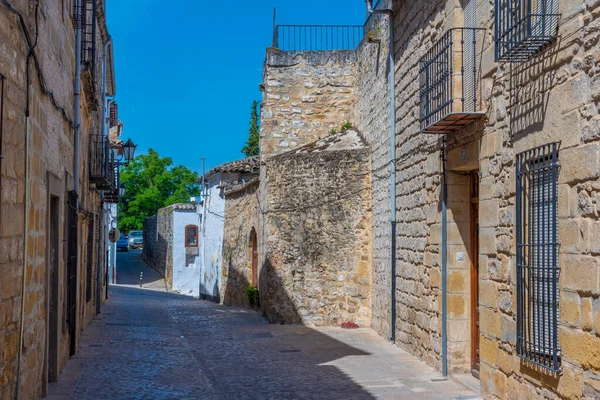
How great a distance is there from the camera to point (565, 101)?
5.39 metres

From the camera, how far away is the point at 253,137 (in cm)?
4909

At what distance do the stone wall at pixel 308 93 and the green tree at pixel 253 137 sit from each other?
102 ft

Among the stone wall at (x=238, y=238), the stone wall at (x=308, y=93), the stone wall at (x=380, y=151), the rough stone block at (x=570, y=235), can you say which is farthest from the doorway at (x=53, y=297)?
the stone wall at (x=308, y=93)

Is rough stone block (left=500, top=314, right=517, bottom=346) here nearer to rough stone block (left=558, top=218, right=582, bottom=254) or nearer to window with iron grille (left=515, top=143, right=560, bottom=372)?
window with iron grille (left=515, top=143, right=560, bottom=372)

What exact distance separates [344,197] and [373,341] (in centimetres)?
317

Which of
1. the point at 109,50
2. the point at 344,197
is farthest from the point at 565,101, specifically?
the point at 109,50

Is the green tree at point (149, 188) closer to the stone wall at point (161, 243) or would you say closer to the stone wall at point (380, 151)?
the stone wall at point (161, 243)

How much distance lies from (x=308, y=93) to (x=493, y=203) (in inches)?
389

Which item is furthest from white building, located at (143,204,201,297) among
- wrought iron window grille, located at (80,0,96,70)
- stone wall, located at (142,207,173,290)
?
wrought iron window grille, located at (80,0,96,70)

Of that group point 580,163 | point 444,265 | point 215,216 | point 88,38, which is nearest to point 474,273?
point 444,265

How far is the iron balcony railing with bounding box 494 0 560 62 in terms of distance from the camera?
558cm

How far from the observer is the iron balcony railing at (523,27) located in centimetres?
558

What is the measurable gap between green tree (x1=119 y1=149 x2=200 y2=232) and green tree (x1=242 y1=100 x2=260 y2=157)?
269 inches

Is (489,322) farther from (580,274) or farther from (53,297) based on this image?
(53,297)
